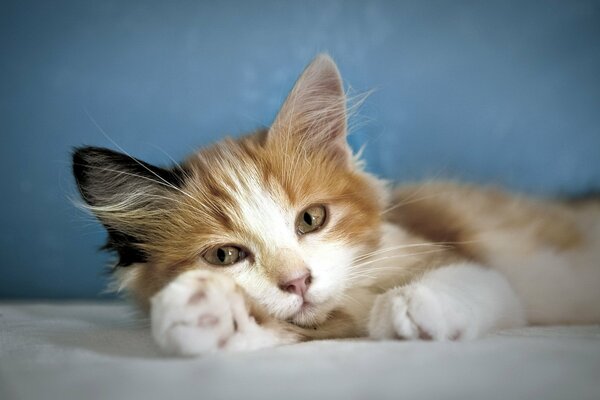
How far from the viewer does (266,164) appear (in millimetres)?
1530

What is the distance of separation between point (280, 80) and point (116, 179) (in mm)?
1049

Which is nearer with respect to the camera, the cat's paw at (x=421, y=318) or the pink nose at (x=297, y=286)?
the cat's paw at (x=421, y=318)

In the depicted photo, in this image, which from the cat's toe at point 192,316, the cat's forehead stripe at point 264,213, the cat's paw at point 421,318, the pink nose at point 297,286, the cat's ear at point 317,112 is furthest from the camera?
the cat's ear at point 317,112

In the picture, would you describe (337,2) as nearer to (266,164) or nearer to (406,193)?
(406,193)

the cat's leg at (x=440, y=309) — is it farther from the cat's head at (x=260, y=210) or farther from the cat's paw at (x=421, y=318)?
the cat's head at (x=260, y=210)

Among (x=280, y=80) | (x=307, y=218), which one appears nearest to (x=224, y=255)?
(x=307, y=218)

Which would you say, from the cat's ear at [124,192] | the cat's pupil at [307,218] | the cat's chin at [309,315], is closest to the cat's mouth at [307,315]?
the cat's chin at [309,315]

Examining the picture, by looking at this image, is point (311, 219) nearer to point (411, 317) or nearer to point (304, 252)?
point (304, 252)

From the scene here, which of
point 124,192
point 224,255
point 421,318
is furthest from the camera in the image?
point 124,192

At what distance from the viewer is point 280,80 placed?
2287mm

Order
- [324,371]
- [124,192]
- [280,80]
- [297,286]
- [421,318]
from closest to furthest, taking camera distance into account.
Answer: [324,371]
[421,318]
[297,286]
[124,192]
[280,80]

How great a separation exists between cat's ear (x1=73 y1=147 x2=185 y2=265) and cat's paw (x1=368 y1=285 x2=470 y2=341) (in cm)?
68

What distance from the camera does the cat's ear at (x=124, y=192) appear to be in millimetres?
1377

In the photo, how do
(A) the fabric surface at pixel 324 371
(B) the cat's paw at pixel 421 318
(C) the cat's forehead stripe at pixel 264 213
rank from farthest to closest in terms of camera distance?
(C) the cat's forehead stripe at pixel 264 213 < (B) the cat's paw at pixel 421 318 < (A) the fabric surface at pixel 324 371
